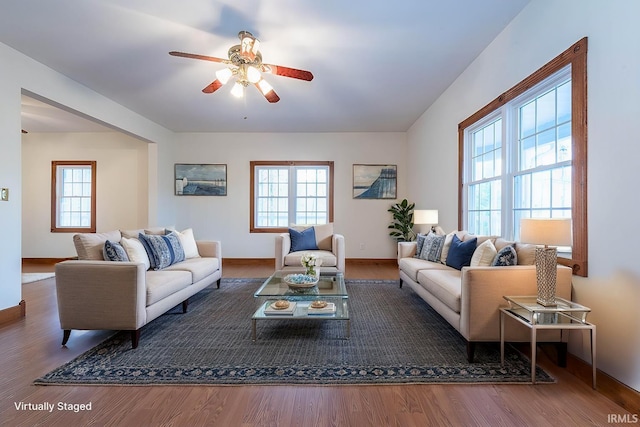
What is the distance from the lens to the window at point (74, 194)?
5.91 m

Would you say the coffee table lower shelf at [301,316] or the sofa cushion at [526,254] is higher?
the sofa cushion at [526,254]

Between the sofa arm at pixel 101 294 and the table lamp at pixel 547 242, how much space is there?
9.36 feet

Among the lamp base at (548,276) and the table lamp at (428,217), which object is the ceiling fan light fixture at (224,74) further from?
the table lamp at (428,217)

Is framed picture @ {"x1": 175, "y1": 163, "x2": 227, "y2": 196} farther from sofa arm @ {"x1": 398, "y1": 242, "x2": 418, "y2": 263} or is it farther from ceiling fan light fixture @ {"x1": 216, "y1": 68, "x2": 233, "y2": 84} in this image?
sofa arm @ {"x1": 398, "y1": 242, "x2": 418, "y2": 263}

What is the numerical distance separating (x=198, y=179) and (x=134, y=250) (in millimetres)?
3487

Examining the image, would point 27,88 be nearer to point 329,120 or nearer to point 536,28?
point 329,120

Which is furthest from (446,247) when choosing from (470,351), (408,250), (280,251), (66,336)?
(66,336)

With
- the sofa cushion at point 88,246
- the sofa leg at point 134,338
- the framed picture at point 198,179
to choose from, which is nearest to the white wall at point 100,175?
the framed picture at point 198,179

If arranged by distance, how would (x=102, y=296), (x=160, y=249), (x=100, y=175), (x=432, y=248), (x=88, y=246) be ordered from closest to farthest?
(x=102, y=296) → (x=88, y=246) → (x=160, y=249) → (x=432, y=248) → (x=100, y=175)

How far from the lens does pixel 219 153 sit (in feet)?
19.8

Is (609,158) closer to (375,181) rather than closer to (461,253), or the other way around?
(461,253)

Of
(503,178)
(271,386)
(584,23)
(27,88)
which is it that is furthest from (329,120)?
(271,386)

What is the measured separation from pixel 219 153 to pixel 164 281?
3997 mm

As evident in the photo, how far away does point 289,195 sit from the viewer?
6.04 meters
